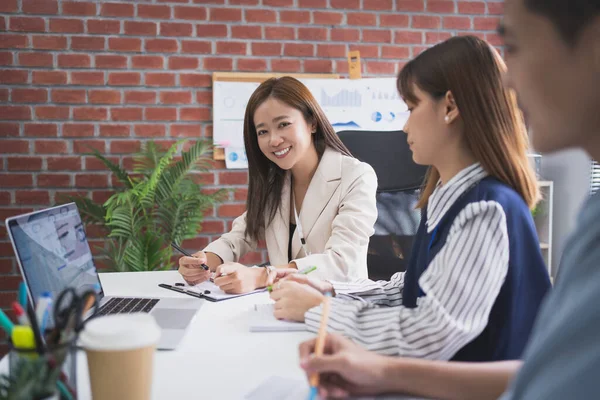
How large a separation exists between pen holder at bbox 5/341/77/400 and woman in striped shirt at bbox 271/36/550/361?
531mm

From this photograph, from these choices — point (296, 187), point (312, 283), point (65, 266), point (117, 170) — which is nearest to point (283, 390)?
point (312, 283)

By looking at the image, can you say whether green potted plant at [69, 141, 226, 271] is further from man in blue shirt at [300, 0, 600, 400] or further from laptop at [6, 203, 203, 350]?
man in blue shirt at [300, 0, 600, 400]

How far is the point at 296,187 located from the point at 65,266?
1.09 m

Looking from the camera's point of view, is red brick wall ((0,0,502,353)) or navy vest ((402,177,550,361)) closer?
navy vest ((402,177,550,361))

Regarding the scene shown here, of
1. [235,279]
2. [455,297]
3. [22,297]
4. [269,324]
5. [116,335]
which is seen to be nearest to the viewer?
[116,335]

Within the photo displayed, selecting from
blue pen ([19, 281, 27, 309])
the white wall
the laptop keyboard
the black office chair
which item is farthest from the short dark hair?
the white wall

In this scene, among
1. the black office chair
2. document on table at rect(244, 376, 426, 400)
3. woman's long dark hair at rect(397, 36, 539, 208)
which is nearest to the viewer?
document on table at rect(244, 376, 426, 400)

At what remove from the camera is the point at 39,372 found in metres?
0.56

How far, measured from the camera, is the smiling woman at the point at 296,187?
187cm

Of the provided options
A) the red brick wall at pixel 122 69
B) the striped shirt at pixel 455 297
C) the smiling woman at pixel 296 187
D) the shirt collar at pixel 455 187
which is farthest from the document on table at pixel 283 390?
the red brick wall at pixel 122 69

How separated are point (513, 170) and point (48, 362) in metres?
0.81

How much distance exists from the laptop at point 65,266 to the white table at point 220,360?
40 mm

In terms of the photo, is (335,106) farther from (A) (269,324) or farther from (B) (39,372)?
(B) (39,372)

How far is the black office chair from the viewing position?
2.17 metres
